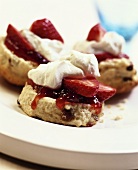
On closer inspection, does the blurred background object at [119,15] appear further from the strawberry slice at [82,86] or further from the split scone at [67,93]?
the strawberry slice at [82,86]

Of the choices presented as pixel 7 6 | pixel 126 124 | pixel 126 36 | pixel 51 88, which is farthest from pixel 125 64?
pixel 7 6

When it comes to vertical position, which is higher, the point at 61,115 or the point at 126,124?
the point at 61,115

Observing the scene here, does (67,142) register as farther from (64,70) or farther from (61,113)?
(64,70)

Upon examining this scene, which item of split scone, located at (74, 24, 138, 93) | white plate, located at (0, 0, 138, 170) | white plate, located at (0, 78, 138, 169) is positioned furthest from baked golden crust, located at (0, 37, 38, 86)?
white plate, located at (0, 78, 138, 169)

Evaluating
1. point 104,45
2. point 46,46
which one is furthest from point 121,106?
point 46,46

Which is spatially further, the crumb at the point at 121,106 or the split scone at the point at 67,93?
the crumb at the point at 121,106

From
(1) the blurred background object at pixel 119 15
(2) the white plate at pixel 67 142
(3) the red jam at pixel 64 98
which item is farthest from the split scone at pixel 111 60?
(1) the blurred background object at pixel 119 15

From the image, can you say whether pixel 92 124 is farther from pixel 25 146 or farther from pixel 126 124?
pixel 25 146
